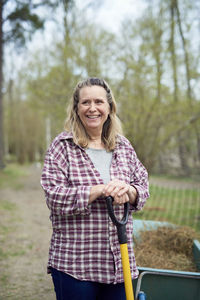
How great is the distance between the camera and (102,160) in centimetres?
161

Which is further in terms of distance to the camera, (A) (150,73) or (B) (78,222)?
(A) (150,73)

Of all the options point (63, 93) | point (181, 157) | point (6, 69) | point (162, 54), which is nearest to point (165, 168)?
point (181, 157)

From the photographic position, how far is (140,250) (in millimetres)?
2770

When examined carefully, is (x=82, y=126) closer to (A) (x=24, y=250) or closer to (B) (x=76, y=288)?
(B) (x=76, y=288)

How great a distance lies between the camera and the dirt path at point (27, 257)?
3267 mm

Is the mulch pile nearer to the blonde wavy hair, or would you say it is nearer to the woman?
the woman

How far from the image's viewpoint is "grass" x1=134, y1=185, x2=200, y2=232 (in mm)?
5884

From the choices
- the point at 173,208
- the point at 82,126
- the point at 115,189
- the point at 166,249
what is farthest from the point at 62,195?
the point at 173,208

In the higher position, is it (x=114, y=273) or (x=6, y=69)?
(x=6, y=69)

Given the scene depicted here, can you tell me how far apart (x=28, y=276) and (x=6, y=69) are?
17.0m

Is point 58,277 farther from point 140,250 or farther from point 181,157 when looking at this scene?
point 181,157

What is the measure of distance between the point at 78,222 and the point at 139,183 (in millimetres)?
414

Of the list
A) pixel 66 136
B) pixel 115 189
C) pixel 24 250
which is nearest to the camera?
pixel 115 189

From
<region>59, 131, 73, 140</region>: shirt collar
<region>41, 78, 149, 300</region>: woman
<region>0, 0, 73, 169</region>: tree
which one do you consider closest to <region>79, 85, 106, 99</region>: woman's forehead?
<region>41, 78, 149, 300</region>: woman
